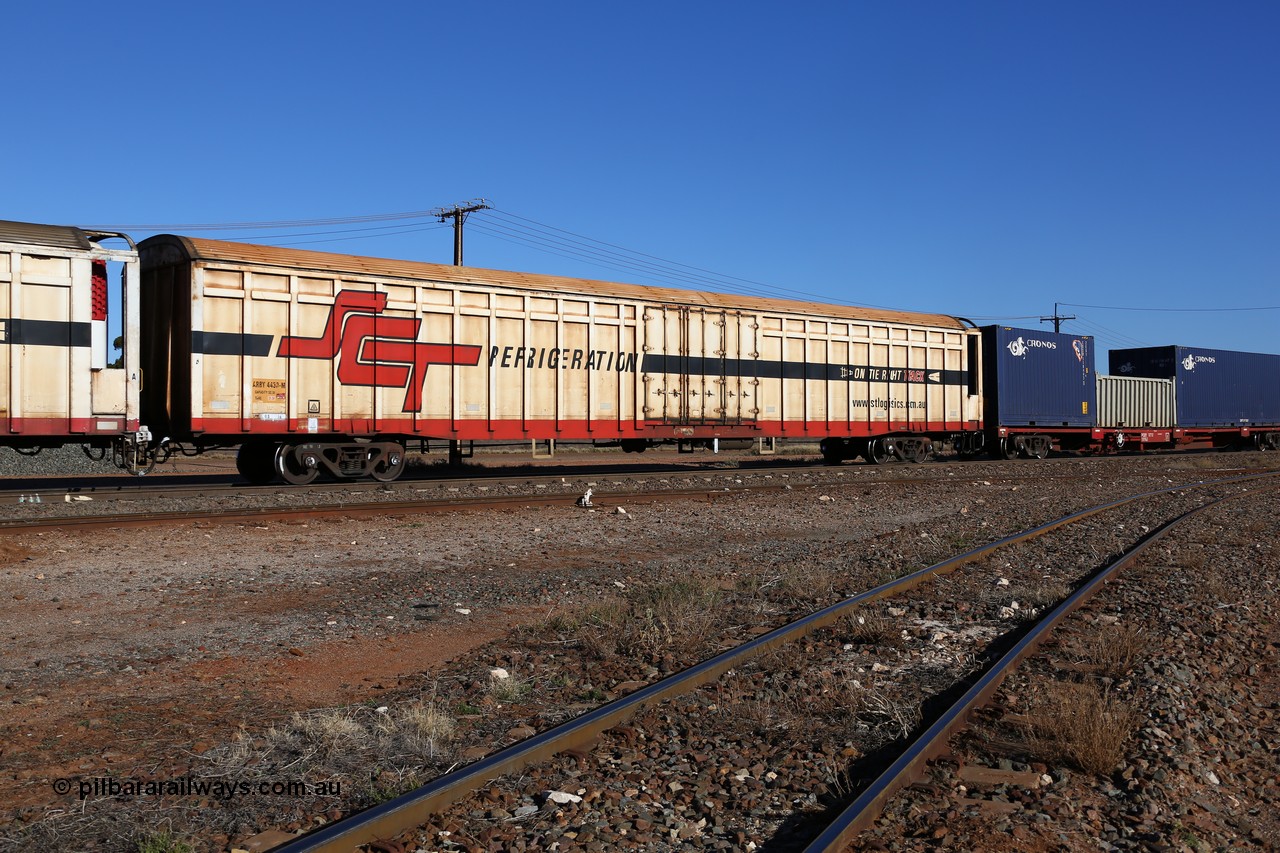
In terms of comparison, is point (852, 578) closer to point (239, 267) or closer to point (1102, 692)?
point (1102, 692)

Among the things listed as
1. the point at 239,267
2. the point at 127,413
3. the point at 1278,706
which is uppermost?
the point at 239,267

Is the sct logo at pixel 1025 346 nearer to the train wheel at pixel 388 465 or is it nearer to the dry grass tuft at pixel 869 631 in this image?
the train wheel at pixel 388 465

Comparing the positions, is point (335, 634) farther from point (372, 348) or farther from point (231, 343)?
point (372, 348)

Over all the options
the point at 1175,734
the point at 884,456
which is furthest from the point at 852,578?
the point at 884,456

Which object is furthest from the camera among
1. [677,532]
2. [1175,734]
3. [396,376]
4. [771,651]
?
[396,376]

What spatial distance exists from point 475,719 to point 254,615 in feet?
10.8

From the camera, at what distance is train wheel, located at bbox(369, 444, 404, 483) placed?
16.8 metres

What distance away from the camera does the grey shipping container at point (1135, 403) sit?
31.6 meters

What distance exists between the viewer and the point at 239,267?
1473 centimetres

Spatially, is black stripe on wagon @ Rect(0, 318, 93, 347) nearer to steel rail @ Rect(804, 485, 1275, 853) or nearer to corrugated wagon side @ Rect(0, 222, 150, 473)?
corrugated wagon side @ Rect(0, 222, 150, 473)

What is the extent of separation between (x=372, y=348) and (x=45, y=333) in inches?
192

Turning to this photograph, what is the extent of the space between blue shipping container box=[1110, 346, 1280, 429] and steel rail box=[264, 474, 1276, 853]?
3263cm

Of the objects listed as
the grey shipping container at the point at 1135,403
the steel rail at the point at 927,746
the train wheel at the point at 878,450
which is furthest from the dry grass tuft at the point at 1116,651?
the grey shipping container at the point at 1135,403

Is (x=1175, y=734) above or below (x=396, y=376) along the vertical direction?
below
